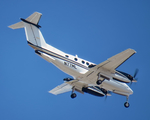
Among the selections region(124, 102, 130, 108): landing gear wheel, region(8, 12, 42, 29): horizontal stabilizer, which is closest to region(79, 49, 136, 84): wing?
region(124, 102, 130, 108): landing gear wheel

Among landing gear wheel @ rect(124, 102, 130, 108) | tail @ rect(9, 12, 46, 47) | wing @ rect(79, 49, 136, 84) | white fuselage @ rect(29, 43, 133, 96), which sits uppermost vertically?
tail @ rect(9, 12, 46, 47)

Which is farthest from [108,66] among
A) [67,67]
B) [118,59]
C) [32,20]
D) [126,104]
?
[32,20]

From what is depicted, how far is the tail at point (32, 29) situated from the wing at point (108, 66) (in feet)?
19.2

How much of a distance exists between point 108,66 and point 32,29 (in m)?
8.76

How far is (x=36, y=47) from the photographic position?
2811cm

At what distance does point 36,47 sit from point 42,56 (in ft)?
3.72

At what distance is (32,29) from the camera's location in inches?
1106

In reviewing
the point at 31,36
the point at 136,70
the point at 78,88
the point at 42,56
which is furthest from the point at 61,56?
the point at 136,70

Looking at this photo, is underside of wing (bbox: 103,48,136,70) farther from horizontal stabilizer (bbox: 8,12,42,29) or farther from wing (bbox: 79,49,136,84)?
horizontal stabilizer (bbox: 8,12,42,29)

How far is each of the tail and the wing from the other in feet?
19.2

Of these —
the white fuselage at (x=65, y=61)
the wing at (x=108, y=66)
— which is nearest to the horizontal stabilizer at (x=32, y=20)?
the white fuselage at (x=65, y=61)

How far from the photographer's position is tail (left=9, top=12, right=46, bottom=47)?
2784 cm

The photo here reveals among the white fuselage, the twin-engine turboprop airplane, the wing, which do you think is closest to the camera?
the wing

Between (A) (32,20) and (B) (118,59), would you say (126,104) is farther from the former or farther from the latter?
(A) (32,20)
